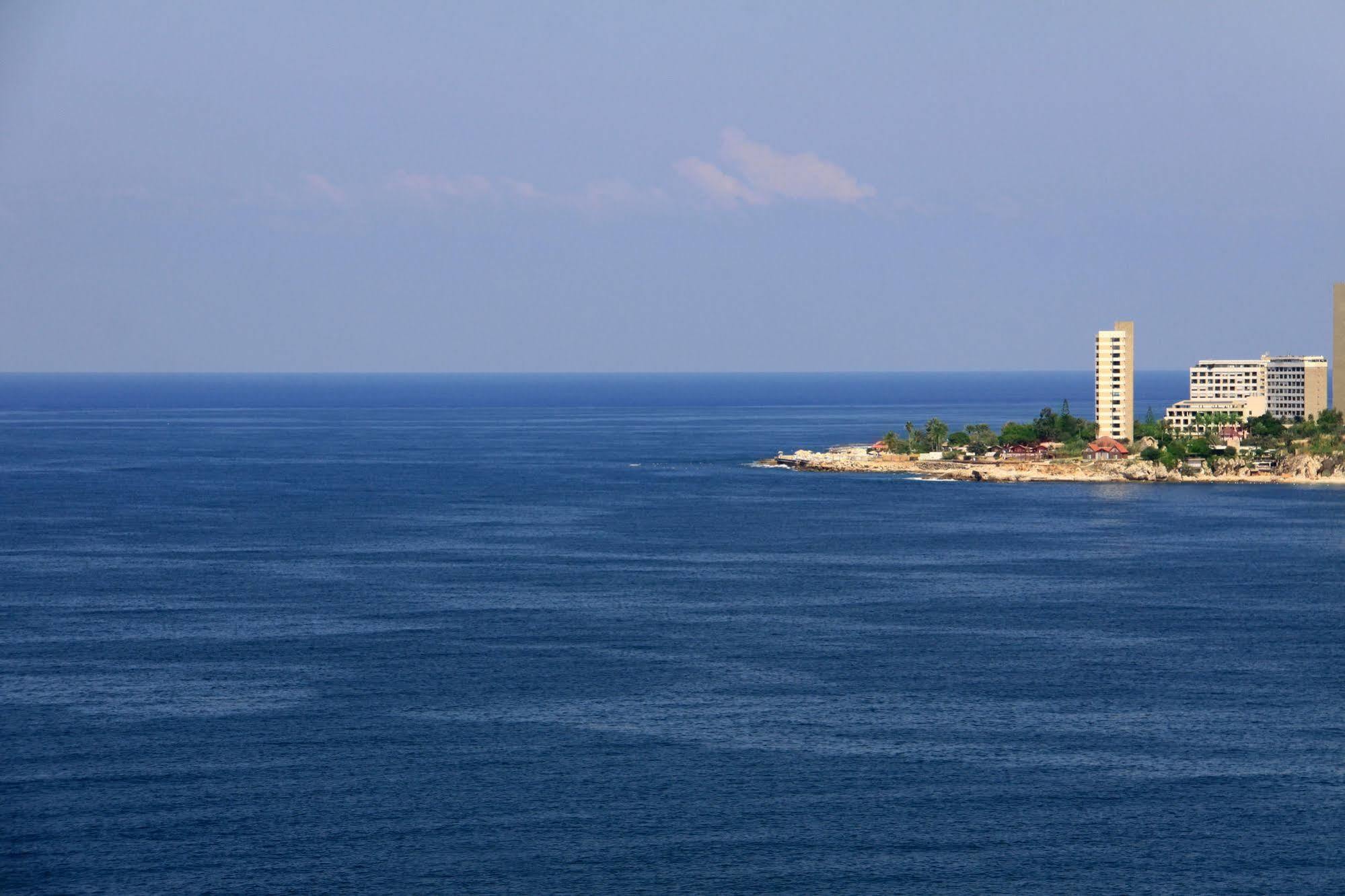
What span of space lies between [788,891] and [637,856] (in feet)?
12.1

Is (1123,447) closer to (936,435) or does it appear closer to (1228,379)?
(936,435)

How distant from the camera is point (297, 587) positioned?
231 ft

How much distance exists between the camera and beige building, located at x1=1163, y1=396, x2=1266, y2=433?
154 metres

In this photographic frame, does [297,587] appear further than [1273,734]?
Yes

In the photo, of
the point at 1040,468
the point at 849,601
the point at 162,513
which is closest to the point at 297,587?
the point at 849,601

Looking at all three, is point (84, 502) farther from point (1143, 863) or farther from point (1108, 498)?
point (1143, 863)

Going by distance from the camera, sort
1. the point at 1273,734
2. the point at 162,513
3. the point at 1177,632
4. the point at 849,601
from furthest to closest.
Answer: the point at 162,513 → the point at 849,601 → the point at 1177,632 → the point at 1273,734

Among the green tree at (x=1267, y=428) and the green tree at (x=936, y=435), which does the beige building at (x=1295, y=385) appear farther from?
the green tree at (x=936, y=435)

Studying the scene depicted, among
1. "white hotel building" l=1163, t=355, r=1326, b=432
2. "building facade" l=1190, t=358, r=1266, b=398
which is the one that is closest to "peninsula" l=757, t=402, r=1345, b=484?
"white hotel building" l=1163, t=355, r=1326, b=432

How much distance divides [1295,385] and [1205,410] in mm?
35045

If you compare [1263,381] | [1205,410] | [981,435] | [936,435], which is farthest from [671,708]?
[1263,381]

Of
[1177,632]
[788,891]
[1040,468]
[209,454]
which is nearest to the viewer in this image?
[788,891]

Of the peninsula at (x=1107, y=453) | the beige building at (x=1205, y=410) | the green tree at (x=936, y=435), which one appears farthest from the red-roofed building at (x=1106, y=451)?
the beige building at (x=1205, y=410)

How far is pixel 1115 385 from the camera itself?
140250 mm
